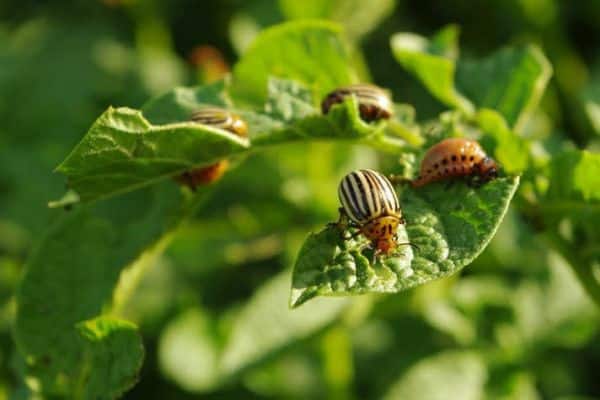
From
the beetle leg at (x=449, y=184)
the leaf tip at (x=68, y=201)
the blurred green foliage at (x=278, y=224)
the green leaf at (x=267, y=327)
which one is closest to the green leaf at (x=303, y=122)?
the blurred green foliage at (x=278, y=224)

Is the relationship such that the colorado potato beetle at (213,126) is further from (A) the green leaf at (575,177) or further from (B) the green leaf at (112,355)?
(A) the green leaf at (575,177)

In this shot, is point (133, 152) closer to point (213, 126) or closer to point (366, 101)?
point (213, 126)

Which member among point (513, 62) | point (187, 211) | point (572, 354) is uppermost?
point (513, 62)

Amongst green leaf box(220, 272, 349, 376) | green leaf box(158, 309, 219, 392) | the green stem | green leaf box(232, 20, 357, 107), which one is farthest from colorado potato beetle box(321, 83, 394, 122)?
green leaf box(158, 309, 219, 392)

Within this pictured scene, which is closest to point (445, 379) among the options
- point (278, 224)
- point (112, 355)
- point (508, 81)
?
point (278, 224)

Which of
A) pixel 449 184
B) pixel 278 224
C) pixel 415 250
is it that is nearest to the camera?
A: pixel 415 250

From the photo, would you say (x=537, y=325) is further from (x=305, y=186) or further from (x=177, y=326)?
(x=177, y=326)

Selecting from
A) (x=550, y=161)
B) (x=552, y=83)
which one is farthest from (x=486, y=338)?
(x=552, y=83)
